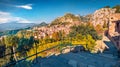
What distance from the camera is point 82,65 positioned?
782cm

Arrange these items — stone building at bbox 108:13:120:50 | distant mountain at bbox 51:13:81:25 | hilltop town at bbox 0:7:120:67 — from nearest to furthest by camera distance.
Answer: hilltop town at bbox 0:7:120:67
stone building at bbox 108:13:120:50
distant mountain at bbox 51:13:81:25

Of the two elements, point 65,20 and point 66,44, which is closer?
point 66,44

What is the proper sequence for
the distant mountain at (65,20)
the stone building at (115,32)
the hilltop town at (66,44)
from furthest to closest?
the distant mountain at (65,20), the stone building at (115,32), the hilltop town at (66,44)

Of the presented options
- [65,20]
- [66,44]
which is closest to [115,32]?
[66,44]

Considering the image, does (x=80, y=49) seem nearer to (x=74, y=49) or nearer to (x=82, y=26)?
(x=74, y=49)

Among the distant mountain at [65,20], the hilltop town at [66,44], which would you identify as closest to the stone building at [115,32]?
the hilltop town at [66,44]

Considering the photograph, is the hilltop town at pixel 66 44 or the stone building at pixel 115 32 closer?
the hilltop town at pixel 66 44

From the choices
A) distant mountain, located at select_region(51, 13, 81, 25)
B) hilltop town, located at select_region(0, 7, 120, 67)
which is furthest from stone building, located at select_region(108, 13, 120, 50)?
distant mountain, located at select_region(51, 13, 81, 25)

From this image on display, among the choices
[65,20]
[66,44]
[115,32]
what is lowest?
[66,44]

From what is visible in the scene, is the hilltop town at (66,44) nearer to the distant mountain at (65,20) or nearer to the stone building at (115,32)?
the stone building at (115,32)

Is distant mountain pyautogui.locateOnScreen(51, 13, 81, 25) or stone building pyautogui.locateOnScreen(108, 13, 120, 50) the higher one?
distant mountain pyautogui.locateOnScreen(51, 13, 81, 25)

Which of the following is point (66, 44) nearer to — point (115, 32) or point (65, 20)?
point (115, 32)

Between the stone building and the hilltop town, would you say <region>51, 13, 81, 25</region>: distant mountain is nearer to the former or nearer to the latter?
the hilltop town

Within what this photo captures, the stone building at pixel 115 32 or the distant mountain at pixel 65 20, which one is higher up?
the distant mountain at pixel 65 20
